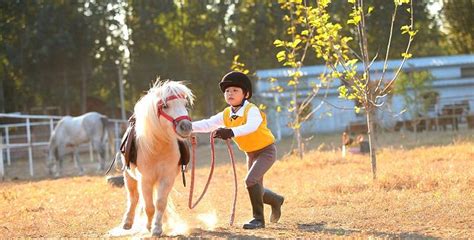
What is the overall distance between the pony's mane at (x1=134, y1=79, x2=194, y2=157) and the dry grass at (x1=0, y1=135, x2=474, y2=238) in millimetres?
979

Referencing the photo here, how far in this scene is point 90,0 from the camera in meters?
42.8

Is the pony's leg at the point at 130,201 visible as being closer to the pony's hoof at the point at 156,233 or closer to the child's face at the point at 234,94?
the pony's hoof at the point at 156,233

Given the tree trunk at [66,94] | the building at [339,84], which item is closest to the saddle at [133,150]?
the building at [339,84]

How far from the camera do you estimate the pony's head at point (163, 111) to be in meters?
6.58

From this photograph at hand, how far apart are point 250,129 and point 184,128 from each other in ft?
2.80

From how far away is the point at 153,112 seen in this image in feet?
22.2

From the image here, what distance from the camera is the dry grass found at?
6984 millimetres

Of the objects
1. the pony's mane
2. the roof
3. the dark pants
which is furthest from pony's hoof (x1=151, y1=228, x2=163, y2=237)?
the roof

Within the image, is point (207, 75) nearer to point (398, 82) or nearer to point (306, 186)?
point (398, 82)

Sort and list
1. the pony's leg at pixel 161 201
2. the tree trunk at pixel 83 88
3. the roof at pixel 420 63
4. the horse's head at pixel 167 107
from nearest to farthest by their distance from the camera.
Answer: the horse's head at pixel 167 107 < the pony's leg at pixel 161 201 < the roof at pixel 420 63 < the tree trunk at pixel 83 88

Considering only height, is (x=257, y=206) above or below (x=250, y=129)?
below

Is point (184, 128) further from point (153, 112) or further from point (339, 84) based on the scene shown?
point (339, 84)

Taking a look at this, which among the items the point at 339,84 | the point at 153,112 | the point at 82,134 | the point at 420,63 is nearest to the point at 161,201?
the point at 153,112

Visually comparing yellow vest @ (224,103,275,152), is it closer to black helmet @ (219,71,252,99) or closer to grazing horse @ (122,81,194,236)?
black helmet @ (219,71,252,99)
